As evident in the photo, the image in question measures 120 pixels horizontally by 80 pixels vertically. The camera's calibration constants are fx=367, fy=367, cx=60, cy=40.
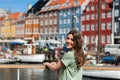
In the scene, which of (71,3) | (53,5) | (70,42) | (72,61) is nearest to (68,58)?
(72,61)

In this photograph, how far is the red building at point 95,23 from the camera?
6712 cm

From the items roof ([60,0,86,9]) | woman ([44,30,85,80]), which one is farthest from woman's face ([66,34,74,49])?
roof ([60,0,86,9])

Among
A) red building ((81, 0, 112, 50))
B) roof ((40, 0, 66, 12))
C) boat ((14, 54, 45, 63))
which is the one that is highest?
roof ((40, 0, 66, 12))

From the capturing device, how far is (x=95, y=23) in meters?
68.6

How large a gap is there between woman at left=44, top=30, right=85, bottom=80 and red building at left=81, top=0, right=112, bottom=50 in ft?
204

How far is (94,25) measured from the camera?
7025 centimetres

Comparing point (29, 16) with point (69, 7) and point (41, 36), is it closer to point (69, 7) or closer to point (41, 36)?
point (41, 36)

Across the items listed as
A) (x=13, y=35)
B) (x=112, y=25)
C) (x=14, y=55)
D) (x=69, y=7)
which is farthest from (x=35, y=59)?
(x=13, y=35)

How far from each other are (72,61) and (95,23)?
65.1 metres

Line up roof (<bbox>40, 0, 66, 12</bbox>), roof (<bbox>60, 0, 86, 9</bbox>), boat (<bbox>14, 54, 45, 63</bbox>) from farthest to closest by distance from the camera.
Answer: roof (<bbox>40, 0, 66, 12</bbox>) < roof (<bbox>60, 0, 86, 9</bbox>) < boat (<bbox>14, 54, 45, 63</bbox>)

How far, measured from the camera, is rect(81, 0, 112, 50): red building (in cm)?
6712

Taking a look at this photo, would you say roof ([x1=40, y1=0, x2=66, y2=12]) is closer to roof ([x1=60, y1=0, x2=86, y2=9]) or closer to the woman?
roof ([x1=60, y1=0, x2=86, y2=9])

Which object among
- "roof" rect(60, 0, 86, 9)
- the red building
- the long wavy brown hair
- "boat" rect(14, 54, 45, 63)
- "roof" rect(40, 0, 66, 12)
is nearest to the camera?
the long wavy brown hair

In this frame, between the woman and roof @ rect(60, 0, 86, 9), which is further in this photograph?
roof @ rect(60, 0, 86, 9)
